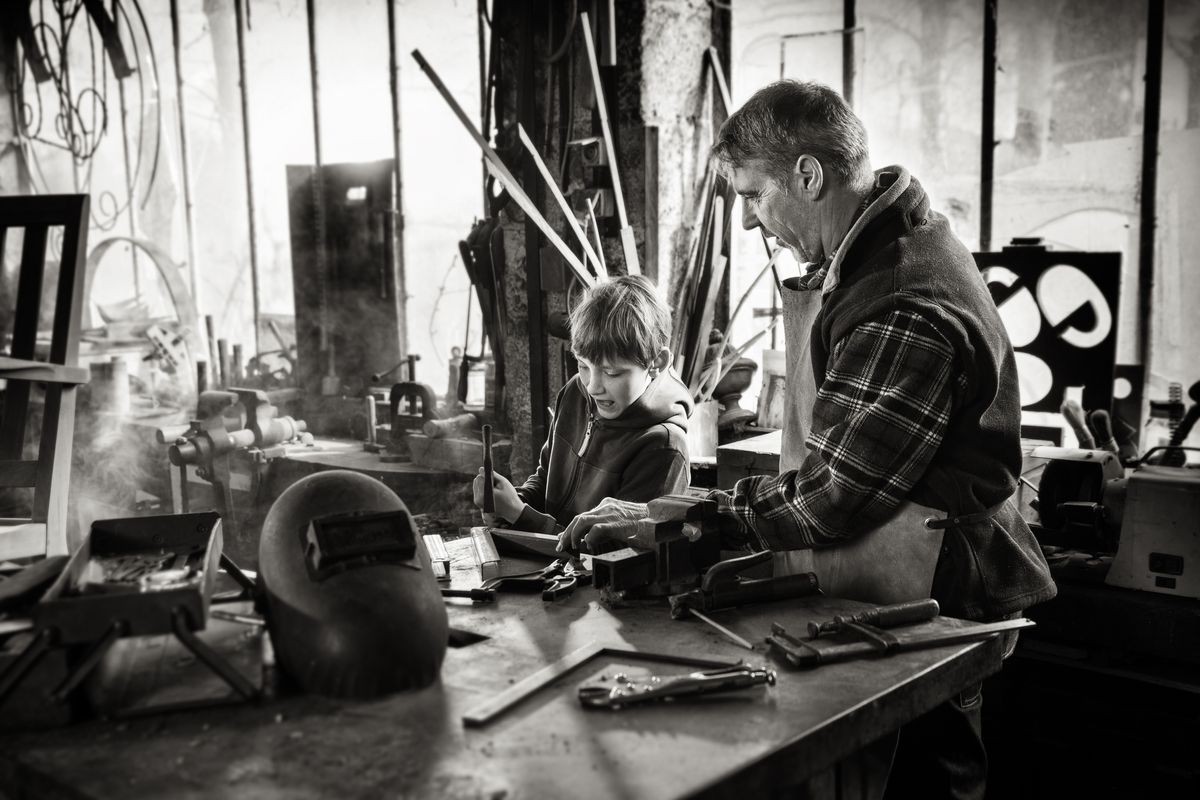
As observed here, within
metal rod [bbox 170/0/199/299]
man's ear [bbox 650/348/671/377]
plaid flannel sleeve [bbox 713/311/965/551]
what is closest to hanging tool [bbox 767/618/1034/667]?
plaid flannel sleeve [bbox 713/311/965/551]

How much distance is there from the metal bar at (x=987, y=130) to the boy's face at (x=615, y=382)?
59.4 inches

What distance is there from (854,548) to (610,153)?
211cm

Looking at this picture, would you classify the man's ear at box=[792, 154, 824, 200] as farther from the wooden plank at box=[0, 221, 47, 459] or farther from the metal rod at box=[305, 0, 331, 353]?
the metal rod at box=[305, 0, 331, 353]

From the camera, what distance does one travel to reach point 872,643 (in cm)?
153

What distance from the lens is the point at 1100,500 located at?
2570 millimetres

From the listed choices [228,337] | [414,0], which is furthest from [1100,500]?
[228,337]

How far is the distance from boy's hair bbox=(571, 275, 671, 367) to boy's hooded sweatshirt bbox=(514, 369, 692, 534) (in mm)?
157

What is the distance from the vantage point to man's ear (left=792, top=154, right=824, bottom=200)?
184 cm

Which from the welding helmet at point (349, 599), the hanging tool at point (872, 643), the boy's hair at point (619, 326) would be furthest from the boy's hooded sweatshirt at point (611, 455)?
the welding helmet at point (349, 599)

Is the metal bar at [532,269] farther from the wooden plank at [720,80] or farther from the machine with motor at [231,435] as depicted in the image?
the machine with motor at [231,435]

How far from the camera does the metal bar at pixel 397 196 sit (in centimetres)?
511

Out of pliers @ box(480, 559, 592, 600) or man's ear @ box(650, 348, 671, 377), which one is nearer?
pliers @ box(480, 559, 592, 600)

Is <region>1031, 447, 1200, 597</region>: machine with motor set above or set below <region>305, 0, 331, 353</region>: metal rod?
below

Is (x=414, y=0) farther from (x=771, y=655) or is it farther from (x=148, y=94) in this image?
(x=771, y=655)
